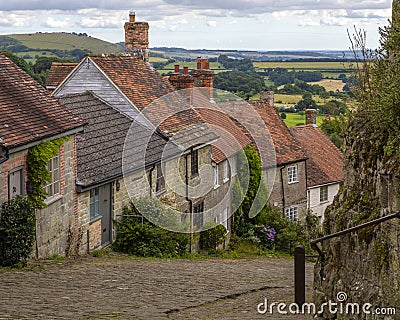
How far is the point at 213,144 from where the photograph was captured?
28.6 metres

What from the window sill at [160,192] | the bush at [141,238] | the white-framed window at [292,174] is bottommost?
the bush at [141,238]

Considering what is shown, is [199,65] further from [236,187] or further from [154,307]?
[154,307]

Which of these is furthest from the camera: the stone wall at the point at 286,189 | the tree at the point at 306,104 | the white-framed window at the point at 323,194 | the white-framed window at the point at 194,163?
the tree at the point at 306,104

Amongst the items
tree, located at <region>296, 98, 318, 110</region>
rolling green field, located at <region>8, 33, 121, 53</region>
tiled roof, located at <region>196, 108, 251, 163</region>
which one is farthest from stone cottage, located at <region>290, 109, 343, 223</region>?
rolling green field, located at <region>8, 33, 121, 53</region>

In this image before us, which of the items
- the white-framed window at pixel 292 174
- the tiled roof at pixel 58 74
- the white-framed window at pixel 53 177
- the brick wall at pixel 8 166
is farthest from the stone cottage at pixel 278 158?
the brick wall at pixel 8 166

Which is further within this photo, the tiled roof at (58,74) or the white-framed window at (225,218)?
the tiled roof at (58,74)

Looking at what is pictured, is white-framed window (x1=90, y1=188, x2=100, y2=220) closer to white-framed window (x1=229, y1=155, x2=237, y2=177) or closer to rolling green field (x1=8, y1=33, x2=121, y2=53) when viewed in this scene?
white-framed window (x1=229, y1=155, x2=237, y2=177)

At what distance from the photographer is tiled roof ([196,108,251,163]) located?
1139 inches

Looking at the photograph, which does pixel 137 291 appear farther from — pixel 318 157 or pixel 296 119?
pixel 296 119

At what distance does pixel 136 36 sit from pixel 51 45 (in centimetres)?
7206

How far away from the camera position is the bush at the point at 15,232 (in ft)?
51.1

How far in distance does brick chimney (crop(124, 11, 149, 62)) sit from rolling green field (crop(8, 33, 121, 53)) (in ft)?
187

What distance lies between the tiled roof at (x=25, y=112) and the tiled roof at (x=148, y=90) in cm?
692

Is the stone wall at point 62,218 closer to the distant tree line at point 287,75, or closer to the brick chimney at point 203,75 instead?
the brick chimney at point 203,75
